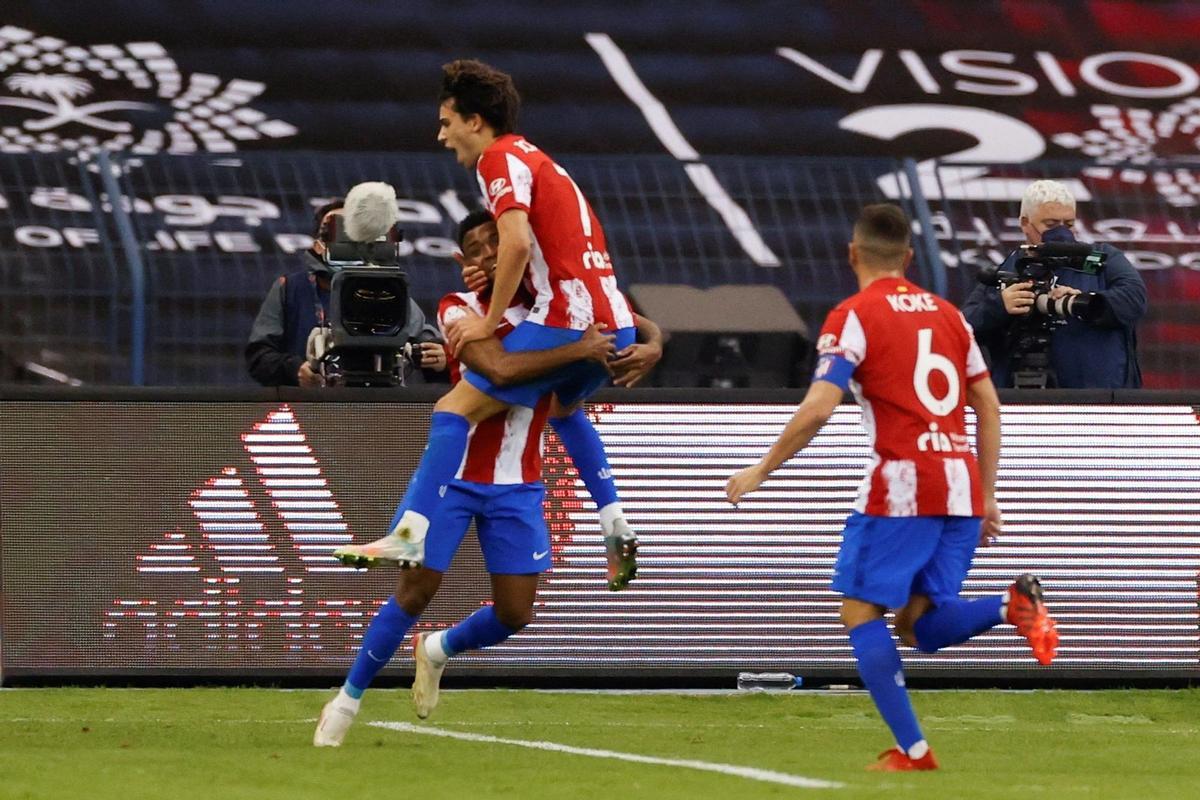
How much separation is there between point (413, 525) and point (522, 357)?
2.17 ft

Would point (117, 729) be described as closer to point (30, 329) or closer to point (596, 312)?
point (596, 312)

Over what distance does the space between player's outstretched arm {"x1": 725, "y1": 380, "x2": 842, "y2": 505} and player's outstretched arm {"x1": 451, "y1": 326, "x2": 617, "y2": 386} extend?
3.10ft

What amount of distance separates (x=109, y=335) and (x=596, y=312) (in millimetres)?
5985

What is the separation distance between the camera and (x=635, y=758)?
7.82 metres

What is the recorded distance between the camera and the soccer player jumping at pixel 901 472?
Result: 7.35 metres

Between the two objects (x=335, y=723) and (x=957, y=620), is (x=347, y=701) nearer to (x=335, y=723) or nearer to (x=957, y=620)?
(x=335, y=723)

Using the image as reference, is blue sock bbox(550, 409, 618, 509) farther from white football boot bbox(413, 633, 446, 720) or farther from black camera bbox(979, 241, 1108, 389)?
black camera bbox(979, 241, 1108, 389)

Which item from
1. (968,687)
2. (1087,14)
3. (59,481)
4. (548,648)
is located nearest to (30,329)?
(59,481)

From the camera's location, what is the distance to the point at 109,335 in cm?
1348

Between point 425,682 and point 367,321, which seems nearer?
point 425,682

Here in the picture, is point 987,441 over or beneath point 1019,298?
over

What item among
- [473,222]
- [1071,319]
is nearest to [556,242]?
[473,222]

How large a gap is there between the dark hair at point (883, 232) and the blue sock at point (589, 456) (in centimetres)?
141

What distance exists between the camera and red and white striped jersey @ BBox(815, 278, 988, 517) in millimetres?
7434
